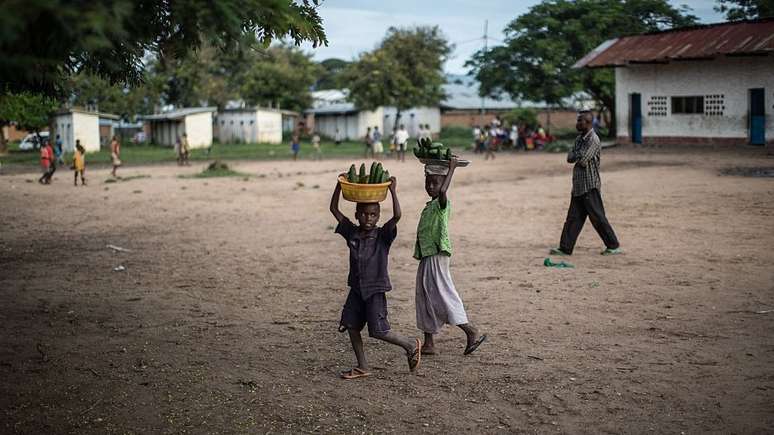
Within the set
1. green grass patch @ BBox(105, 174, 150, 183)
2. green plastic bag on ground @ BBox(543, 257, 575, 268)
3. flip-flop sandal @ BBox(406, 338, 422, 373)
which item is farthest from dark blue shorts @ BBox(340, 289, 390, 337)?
green grass patch @ BBox(105, 174, 150, 183)

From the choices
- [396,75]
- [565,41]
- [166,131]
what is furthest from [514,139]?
[166,131]

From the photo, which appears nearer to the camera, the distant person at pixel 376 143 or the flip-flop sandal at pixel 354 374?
the flip-flop sandal at pixel 354 374

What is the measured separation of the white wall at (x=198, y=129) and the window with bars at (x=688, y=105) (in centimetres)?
2993

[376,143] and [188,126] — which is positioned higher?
[188,126]

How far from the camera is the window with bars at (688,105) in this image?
33.4 metres

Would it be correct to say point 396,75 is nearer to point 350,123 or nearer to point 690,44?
point 350,123

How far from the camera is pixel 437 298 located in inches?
249

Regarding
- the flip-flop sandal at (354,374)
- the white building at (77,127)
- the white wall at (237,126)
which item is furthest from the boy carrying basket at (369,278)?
the white wall at (237,126)

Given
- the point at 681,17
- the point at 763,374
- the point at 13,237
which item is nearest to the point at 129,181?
the point at 13,237

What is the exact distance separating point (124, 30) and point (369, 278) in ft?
8.84

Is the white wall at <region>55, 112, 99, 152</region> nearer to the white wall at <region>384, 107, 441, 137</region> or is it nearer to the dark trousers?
the white wall at <region>384, 107, 441, 137</region>

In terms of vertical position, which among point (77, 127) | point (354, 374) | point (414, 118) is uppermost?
point (414, 118)

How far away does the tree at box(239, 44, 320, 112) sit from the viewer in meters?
61.6

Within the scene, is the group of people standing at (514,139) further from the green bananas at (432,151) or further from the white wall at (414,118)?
the green bananas at (432,151)
